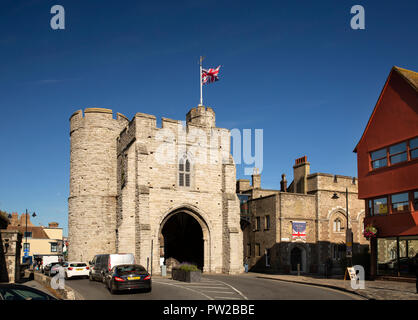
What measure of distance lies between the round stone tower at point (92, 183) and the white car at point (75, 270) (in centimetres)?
916

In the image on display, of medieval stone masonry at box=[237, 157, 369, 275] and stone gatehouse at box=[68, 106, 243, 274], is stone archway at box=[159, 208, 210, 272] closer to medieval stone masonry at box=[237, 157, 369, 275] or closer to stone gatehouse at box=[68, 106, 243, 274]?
stone gatehouse at box=[68, 106, 243, 274]

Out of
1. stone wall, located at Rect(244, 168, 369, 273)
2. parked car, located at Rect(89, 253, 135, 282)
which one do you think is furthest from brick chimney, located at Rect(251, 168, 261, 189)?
parked car, located at Rect(89, 253, 135, 282)

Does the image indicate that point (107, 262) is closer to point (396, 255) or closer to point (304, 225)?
point (396, 255)

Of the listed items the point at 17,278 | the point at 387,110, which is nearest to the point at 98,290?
the point at 17,278

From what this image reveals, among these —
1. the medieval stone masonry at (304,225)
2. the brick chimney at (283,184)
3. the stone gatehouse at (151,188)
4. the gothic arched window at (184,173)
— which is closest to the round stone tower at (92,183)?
the stone gatehouse at (151,188)

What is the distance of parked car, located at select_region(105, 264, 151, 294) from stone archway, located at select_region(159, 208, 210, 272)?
16.2 metres

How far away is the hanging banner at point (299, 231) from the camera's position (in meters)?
38.7

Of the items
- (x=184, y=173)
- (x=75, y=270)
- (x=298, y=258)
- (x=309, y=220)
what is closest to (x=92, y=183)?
(x=184, y=173)

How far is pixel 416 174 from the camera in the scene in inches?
872

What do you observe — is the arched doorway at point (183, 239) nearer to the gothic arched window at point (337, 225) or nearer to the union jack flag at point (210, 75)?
the union jack flag at point (210, 75)

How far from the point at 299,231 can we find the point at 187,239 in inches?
409

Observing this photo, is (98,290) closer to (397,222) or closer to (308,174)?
(397,222)

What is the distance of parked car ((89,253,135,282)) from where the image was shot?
2158cm
